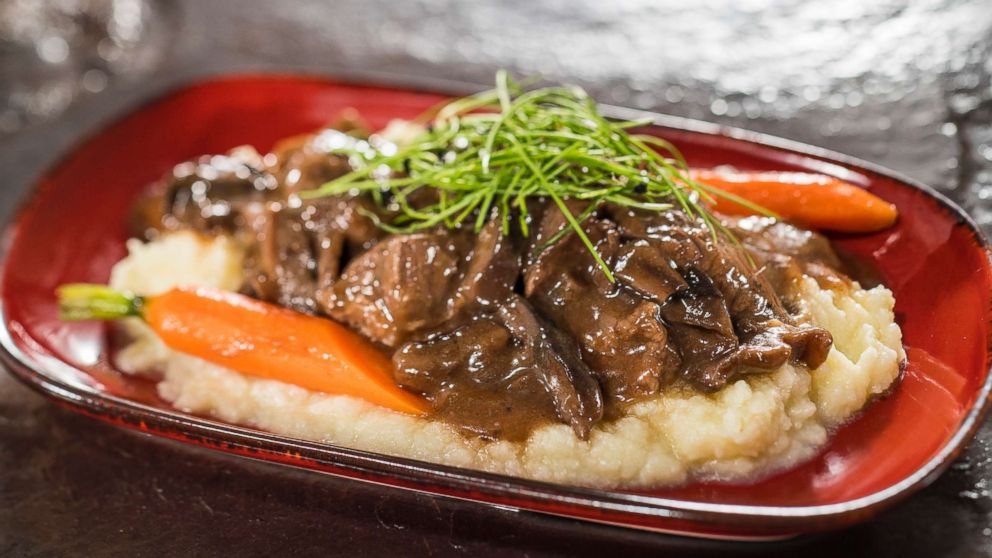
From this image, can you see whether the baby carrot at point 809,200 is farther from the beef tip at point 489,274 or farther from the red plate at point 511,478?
the beef tip at point 489,274

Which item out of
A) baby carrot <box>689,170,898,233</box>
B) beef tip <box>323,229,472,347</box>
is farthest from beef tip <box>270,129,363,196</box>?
baby carrot <box>689,170,898,233</box>

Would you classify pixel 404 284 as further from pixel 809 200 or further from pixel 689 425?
pixel 809 200

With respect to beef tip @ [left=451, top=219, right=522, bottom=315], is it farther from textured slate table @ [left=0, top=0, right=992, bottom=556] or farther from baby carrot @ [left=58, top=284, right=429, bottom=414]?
Answer: textured slate table @ [left=0, top=0, right=992, bottom=556]

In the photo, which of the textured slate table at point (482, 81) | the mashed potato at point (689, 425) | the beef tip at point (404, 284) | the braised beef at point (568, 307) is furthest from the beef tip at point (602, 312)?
the textured slate table at point (482, 81)

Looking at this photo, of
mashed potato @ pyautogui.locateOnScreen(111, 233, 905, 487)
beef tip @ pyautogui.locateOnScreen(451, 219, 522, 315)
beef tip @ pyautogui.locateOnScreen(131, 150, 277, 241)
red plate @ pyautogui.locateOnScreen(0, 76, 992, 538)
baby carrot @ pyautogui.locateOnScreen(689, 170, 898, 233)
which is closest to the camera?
red plate @ pyautogui.locateOnScreen(0, 76, 992, 538)

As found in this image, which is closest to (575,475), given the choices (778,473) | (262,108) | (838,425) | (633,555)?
(633,555)

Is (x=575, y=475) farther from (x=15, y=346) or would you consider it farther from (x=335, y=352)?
(x=15, y=346)
